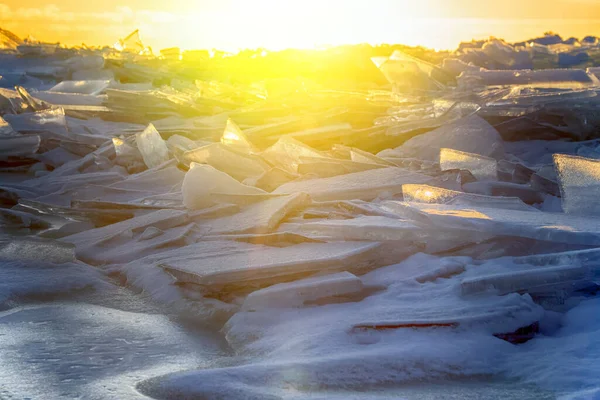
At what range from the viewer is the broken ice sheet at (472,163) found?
489 centimetres

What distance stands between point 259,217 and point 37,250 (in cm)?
143

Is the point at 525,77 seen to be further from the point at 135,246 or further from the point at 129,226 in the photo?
the point at 135,246

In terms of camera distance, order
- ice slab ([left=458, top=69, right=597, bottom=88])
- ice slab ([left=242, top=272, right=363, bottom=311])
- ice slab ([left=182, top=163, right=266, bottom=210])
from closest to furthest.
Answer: ice slab ([left=242, top=272, right=363, bottom=311]) → ice slab ([left=182, top=163, right=266, bottom=210]) → ice slab ([left=458, top=69, right=597, bottom=88])

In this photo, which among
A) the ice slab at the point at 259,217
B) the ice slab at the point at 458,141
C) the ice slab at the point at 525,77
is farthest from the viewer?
the ice slab at the point at 525,77

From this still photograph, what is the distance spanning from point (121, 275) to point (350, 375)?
6.51ft

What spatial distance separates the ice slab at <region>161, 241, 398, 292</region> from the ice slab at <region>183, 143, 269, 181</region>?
2.07 meters

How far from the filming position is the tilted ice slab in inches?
121

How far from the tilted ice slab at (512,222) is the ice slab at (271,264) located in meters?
0.36

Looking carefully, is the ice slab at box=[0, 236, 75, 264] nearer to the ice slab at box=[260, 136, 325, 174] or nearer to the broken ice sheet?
the ice slab at box=[260, 136, 325, 174]

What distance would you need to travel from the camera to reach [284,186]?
4.85 m

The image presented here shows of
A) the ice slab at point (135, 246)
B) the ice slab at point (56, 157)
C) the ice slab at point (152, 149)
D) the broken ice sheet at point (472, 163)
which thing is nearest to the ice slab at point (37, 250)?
the ice slab at point (135, 246)

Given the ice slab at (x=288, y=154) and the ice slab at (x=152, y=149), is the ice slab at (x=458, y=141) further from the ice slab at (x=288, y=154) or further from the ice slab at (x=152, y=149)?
the ice slab at (x=152, y=149)

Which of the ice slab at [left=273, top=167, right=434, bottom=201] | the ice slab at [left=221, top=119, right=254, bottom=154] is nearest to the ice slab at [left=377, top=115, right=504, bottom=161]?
the ice slab at [left=273, top=167, right=434, bottom=201]

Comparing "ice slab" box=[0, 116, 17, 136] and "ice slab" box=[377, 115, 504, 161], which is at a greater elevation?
"ice slab" box=[0, 116, 17, 136]
